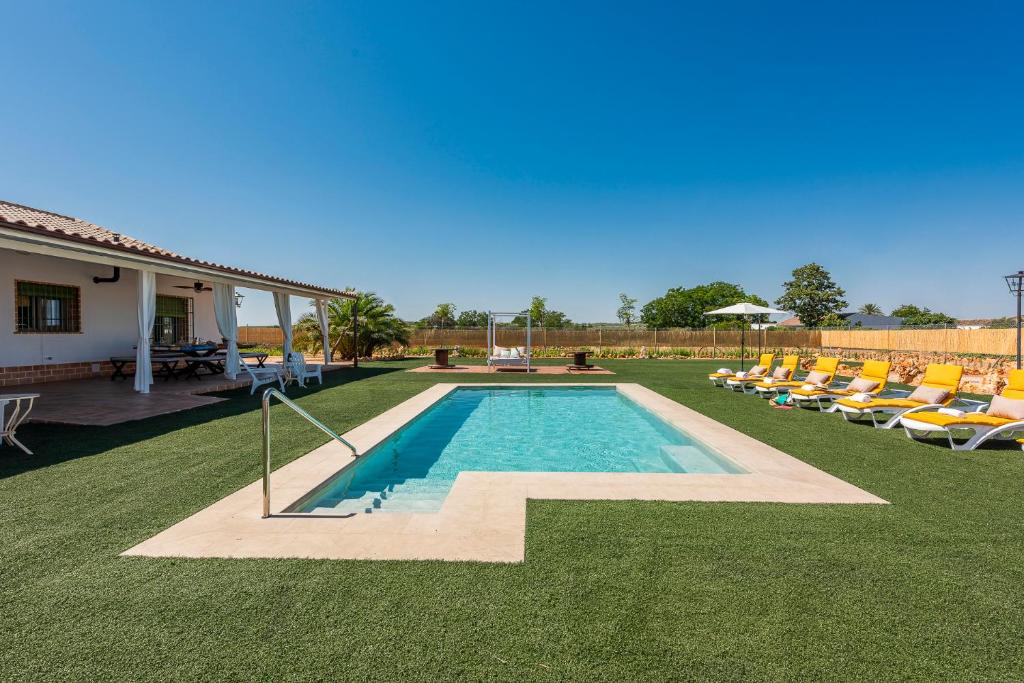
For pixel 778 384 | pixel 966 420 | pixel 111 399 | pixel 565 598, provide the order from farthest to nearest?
pixel 778 384
pixel 111 399
pixel 966 420
pixel 565 598

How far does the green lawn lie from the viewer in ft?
6.62

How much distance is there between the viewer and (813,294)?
60531 mm

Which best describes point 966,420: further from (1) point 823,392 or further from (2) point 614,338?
(2) point 614,338

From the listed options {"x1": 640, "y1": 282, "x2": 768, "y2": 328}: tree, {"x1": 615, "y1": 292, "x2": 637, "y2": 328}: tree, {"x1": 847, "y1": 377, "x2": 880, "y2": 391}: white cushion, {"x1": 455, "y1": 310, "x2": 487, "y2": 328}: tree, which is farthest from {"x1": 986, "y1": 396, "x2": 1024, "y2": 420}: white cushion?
{"x1": 640, "y1": 282, "x2": 768, "y2": 328}: tree

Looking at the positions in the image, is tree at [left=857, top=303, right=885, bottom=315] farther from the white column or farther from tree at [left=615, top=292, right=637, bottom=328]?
the white column

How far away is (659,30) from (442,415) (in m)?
15.2

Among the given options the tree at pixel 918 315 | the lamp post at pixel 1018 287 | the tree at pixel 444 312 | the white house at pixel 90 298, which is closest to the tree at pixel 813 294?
the tree at pixel 918 315

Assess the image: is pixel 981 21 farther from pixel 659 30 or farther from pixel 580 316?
pixel 580 316

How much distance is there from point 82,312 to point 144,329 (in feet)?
12.8

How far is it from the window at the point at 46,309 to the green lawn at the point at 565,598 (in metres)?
9.46

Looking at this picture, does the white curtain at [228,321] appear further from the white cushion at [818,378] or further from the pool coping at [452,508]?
the white cushion at [818,378]

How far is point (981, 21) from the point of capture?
586 inches

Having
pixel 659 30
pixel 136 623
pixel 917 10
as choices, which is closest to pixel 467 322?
pixel 659 30

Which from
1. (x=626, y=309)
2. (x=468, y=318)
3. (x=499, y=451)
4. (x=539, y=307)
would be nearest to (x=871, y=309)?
(x=626, y=309)
